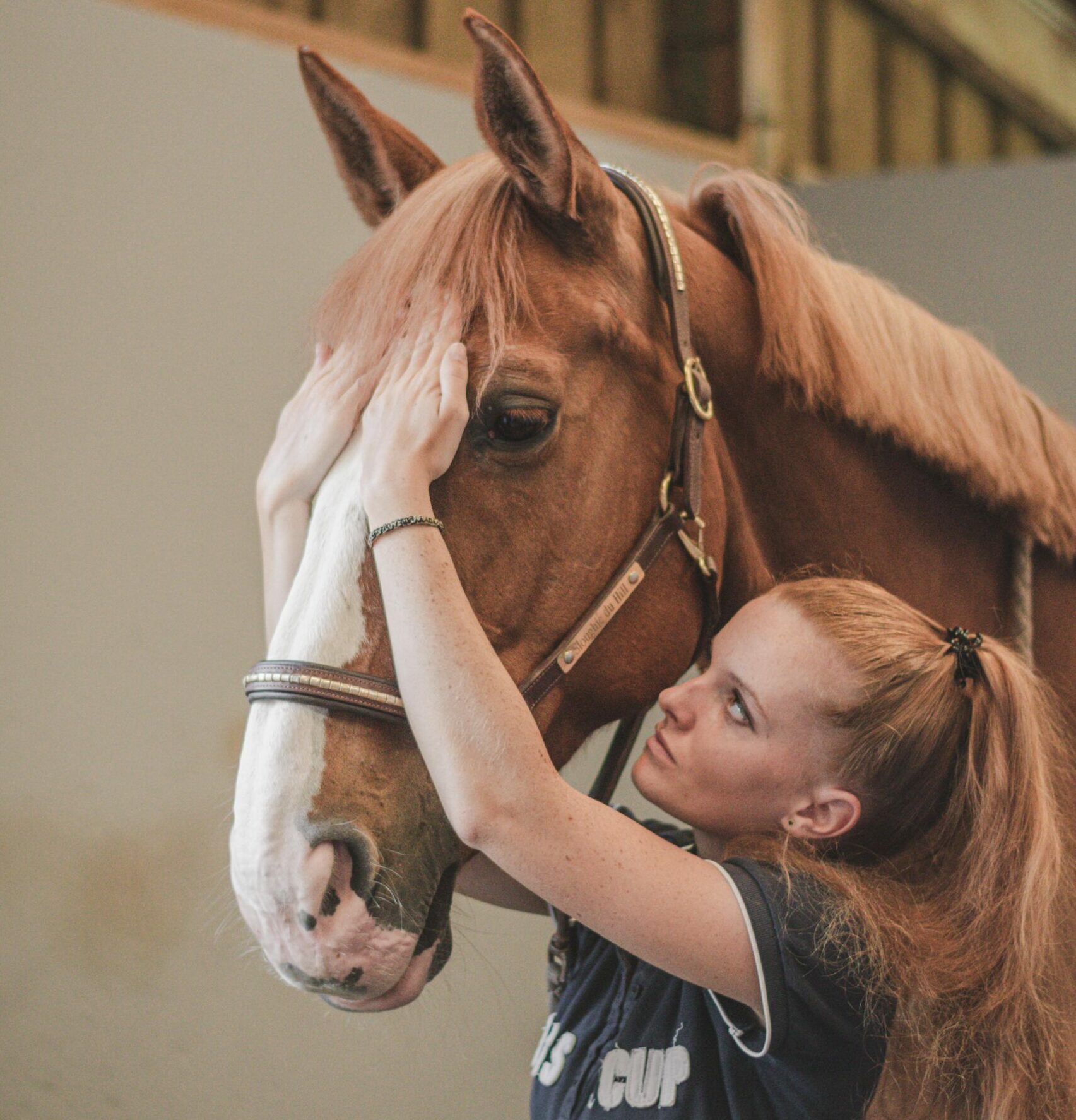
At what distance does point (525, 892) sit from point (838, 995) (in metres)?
0.31

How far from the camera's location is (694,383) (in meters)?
0.89

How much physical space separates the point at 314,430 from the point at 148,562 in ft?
2.77

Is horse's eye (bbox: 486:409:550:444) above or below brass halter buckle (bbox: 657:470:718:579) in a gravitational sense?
above

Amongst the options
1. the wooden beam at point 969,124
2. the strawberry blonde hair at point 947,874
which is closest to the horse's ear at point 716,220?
the strawberry blonde hair at point 947,874

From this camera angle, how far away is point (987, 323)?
211 cm

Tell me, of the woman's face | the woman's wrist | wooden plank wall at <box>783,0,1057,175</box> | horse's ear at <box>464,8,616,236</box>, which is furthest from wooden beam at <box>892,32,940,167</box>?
the woman's wrist

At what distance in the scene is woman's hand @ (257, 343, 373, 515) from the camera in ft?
2.58

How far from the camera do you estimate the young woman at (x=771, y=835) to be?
0.71m

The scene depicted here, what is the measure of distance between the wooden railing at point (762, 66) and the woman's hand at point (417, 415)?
1099 mm

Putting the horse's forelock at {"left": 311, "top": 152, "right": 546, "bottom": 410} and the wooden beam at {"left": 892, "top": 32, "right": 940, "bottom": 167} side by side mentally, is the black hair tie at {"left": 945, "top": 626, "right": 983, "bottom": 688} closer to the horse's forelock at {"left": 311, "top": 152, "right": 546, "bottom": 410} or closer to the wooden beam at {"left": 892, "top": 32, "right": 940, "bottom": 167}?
the horse's forelock at {"left": 311, "top": 152, "right": 546, "bottom": 410}

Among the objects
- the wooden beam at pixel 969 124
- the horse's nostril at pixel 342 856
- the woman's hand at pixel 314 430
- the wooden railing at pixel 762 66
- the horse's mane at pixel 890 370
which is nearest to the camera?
the horse's nostril at pixel 342 856

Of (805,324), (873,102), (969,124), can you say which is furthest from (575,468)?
(969,124)

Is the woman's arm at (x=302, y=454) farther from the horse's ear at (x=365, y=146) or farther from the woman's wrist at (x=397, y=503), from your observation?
the horse's ear at (x=365, y=146)

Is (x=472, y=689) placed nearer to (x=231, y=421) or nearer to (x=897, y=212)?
(x=231, y=421)
